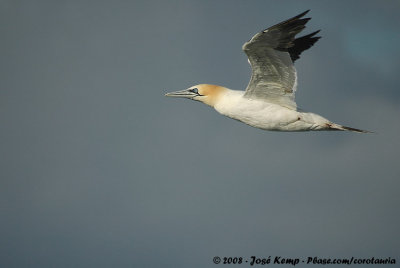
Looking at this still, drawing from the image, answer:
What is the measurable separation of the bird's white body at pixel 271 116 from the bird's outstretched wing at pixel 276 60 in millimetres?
178

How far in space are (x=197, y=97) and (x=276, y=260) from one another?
4.60 meters

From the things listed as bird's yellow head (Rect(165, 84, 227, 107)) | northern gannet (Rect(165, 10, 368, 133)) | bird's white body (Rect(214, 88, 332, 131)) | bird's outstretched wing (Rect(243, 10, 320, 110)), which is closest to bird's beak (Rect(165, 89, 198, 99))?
bird's yellow head (Rect(165, 84, 227, 107))

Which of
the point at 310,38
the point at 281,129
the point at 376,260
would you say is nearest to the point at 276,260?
the point at 376,260

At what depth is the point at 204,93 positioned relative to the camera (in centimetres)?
1628

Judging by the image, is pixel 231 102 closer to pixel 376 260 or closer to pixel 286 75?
pixel 286 75

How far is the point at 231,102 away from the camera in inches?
606

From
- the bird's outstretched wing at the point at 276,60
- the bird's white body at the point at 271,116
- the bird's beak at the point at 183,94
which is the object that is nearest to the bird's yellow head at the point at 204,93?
the bird's beak at the point at 183,94

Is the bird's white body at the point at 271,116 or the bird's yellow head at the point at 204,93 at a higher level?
the bird's yellow head at the point at 204,93

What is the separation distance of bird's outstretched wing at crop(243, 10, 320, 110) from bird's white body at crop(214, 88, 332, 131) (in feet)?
0.58

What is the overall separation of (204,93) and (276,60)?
2532mm

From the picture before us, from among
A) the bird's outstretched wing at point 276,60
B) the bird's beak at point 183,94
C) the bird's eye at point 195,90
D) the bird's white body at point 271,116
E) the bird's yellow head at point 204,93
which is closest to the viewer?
the bird's outstretched wing at point 276,60

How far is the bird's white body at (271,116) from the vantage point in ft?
49.5

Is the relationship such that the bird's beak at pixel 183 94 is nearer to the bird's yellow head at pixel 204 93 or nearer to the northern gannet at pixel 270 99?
the bird's yellow head at pixel 204 93

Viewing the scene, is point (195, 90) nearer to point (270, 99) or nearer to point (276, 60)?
point (270, 99)
